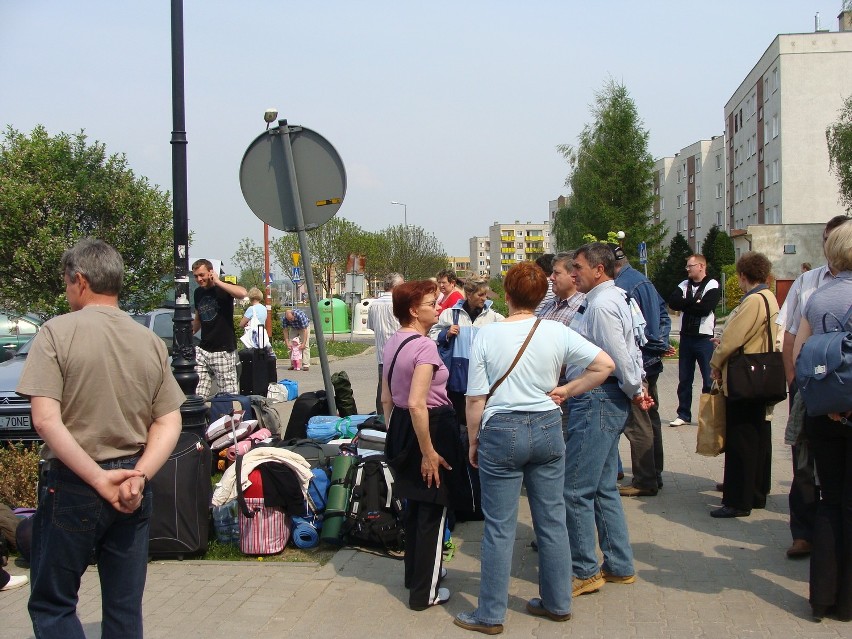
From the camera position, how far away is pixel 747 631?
4.29m

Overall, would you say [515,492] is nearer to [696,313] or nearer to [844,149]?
[696,313]

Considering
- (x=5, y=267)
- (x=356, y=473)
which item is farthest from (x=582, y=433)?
(x=5, y=267)

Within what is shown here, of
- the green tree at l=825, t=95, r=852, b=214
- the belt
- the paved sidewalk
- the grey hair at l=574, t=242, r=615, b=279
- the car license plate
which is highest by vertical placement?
the green tree at l=825, t=95, r=852, b=214

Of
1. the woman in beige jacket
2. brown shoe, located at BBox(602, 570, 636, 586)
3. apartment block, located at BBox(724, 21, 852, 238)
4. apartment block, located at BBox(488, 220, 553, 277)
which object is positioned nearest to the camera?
brown shoe, located at BBox(602, 570, 636, 586)

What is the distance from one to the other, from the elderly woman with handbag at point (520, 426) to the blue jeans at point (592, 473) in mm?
399

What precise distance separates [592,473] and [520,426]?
809 mm

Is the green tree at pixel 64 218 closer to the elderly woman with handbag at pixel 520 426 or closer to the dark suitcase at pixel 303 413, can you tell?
the dark suitcase at pixel 303 413

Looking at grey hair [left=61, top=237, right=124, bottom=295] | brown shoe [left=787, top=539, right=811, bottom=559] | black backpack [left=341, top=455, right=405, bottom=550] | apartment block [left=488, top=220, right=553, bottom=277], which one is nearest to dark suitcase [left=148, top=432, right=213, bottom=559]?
black backpack [left=341, top=455, right=405, bottom=550]

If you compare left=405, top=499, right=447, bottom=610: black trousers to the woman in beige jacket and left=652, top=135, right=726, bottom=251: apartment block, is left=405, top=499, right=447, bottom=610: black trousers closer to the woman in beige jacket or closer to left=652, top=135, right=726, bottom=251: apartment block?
the woman in beige jacket

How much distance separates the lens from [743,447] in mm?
6289

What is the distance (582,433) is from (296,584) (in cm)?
199

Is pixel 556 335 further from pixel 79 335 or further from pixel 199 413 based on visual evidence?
pixel 199 413

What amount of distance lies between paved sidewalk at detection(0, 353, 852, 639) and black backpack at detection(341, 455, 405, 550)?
154 mm

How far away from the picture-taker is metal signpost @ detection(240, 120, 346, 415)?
6.86 metres
